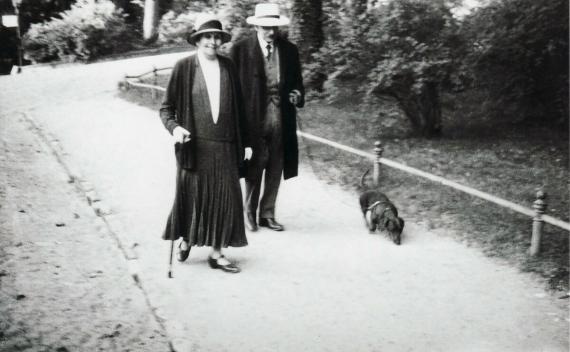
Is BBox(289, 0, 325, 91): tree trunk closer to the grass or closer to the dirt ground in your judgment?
the grass

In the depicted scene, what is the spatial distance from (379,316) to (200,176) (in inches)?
70.8

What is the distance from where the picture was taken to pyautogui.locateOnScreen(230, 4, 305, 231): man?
19.7 ft

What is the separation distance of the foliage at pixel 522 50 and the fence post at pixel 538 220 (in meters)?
3.85

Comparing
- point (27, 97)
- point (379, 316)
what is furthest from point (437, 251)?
point (27, 97)

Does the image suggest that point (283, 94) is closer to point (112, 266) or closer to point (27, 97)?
point (112, 266)

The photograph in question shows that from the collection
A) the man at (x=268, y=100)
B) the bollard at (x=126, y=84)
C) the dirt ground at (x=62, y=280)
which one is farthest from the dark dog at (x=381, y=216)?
the bollard at (x=126, y=84)

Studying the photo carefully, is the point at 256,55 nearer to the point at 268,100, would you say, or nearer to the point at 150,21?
the point at 268,100

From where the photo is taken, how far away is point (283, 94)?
6.16 meters

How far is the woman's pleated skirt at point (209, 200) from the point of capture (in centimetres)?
511

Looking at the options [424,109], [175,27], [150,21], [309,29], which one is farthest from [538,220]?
[150,21]

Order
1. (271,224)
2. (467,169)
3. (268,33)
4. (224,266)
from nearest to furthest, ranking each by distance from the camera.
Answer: (224,266) → (268,33) → (271,224) → (467,169)

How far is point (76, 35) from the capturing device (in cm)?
2073

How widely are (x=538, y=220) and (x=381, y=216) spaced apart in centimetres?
146

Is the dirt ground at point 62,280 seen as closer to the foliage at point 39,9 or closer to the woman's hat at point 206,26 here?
the woman's hat at point 206,26
